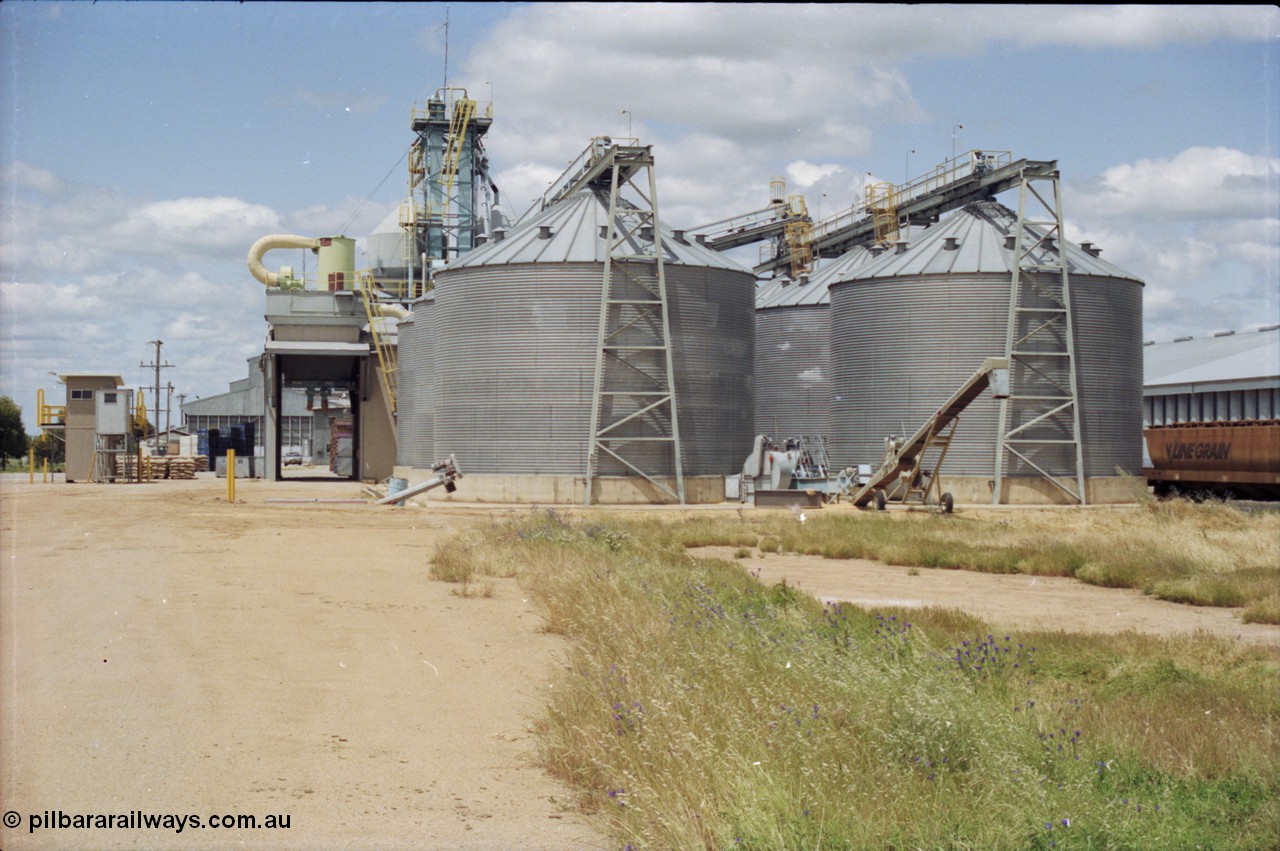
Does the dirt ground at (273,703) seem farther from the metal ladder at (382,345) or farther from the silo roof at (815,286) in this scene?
the metal ladder at (382,345)

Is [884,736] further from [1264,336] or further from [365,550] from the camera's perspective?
[1264,336]

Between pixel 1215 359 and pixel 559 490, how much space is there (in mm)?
41095

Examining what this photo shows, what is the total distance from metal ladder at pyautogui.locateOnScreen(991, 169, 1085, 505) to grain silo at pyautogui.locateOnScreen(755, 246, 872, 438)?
32.7ft

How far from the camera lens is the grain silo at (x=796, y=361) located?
56000mm

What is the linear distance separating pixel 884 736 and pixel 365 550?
19.0 metres

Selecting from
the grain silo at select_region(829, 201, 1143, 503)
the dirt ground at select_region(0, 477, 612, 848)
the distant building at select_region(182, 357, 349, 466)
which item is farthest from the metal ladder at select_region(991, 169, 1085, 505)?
the distant building at select_region(182, 357, 349, 466)

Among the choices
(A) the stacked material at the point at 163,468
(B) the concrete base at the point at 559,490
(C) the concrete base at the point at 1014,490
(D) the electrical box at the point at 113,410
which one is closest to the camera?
(B) the concrete base at the point at 559,490

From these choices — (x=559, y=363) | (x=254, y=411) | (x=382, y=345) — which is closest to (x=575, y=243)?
(x=559, y=363)

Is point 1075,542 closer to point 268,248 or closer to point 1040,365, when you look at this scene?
point 1040,365

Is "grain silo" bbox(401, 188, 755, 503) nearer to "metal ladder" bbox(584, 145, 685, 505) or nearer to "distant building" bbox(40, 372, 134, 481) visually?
"metal ladder" bbox(584, 145, 685, 505)

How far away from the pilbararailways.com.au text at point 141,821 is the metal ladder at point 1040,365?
40205 mm

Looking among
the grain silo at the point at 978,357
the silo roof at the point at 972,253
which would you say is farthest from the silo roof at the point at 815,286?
the grain silo at the point at 978,357

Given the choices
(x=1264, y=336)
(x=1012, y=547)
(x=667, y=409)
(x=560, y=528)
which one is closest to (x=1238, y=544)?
(x=1012, y=547)

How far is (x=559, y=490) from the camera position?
145 feet
